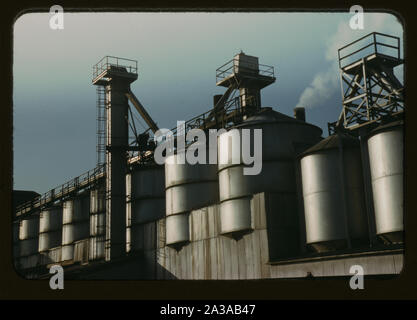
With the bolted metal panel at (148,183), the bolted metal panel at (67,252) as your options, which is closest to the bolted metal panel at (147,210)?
the bolted metal panel at (148,183)

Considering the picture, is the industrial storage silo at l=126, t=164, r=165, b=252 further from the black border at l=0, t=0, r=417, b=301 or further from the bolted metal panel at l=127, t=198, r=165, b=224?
the black border at l=0, t=0, r=417, b=301

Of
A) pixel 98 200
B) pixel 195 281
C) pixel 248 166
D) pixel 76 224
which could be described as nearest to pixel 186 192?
pixel 248 166

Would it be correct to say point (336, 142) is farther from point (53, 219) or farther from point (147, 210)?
point (53, 219)

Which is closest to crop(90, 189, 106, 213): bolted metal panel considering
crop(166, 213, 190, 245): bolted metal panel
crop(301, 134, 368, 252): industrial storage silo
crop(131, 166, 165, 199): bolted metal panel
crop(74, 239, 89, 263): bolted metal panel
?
crop(74, 239, 89, 263): bolted metal panel

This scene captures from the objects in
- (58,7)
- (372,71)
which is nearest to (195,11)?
(58,7)

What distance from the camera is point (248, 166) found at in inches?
958

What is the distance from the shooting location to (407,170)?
7562 mm

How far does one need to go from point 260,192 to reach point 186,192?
22.3 feet

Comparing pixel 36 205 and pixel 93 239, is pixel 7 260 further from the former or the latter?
pixel 36 205

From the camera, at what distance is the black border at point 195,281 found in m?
7.19

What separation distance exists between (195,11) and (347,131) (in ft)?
48.1

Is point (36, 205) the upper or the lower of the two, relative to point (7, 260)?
upper

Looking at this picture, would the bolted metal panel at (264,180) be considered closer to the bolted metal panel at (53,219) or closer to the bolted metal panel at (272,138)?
the bolted metal panel at (272,138)

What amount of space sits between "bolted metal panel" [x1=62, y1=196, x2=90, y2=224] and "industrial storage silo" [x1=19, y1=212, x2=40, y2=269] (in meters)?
7.07
